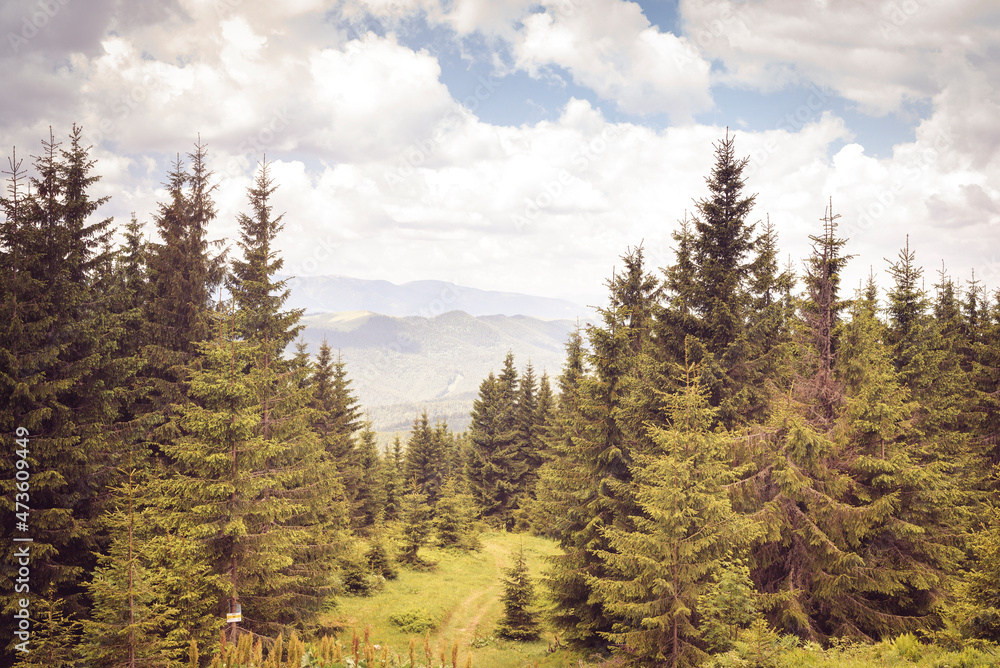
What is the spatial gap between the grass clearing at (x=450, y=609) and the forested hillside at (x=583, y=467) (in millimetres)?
1998

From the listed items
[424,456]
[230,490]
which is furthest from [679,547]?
[424,456]

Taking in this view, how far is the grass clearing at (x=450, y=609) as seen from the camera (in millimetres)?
20192

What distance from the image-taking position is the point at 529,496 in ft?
149

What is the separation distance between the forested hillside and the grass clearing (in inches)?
78.7

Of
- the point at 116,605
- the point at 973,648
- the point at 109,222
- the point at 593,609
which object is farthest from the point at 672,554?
the point at 109,222

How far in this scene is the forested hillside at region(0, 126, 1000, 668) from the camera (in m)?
12.1

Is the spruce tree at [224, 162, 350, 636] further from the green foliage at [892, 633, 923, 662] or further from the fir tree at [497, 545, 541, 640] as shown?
the green foliage at [892, 633, 923, 662]

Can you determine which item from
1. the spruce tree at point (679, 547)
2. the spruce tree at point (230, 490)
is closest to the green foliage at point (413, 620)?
the spruce tree at point (230, 490)

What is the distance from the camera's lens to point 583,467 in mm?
18719

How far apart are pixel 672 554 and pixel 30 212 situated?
20885mm

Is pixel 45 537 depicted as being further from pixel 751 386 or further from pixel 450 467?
pixel 450 467

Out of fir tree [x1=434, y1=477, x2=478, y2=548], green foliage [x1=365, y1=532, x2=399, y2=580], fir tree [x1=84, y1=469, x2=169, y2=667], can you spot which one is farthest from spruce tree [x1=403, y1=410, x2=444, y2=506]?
fir tree [x1=84, y1=469, x2=169, y2=667]

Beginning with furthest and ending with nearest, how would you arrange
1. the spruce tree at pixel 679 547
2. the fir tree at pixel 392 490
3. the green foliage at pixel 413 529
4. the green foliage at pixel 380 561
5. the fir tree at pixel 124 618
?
the fir tree at pixel 392 490 → the green foliage at pixel 413 529 → the green foliage at pixel 380 561 → the spruce tree at pixel 679 547 → the fir tree at pixel 124 618

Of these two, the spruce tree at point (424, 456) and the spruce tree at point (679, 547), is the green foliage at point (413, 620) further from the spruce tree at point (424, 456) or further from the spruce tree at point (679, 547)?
the spruce tree at point (424, 456)
